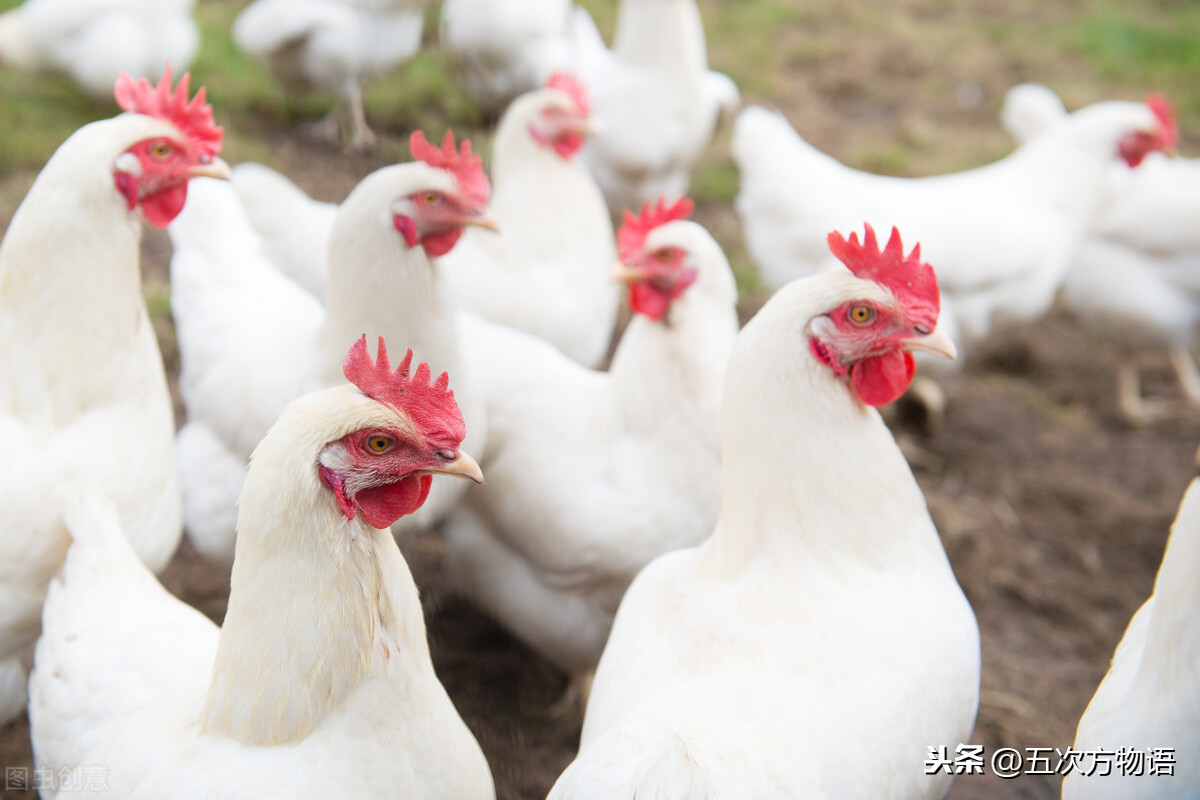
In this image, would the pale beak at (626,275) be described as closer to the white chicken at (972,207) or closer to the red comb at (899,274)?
the red comb at (899,274)

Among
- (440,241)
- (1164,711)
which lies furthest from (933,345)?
(440,241)

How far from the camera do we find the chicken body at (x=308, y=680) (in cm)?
186

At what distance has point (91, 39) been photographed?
6250 millimetres

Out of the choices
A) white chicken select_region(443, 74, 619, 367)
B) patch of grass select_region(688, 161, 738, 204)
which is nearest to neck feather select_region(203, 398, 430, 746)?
white chicken select_region(443, 74, 619, 367)

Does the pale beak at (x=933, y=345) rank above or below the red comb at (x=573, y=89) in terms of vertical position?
below

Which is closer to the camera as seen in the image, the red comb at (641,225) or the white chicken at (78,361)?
the white chicken at (78,361)

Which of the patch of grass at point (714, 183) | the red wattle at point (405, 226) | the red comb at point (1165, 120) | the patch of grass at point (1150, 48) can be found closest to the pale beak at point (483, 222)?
the red wattle at point (405, 226)

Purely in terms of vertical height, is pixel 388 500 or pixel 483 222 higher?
pixel 483 222

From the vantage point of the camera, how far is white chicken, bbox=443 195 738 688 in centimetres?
298

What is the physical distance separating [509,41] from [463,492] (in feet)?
10.8

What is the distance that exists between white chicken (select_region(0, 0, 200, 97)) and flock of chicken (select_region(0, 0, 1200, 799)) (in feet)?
10.4

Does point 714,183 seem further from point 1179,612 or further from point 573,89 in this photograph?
point 1179,612

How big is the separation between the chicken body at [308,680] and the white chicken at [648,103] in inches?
141

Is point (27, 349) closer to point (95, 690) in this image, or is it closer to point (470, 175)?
point (95, 690)
